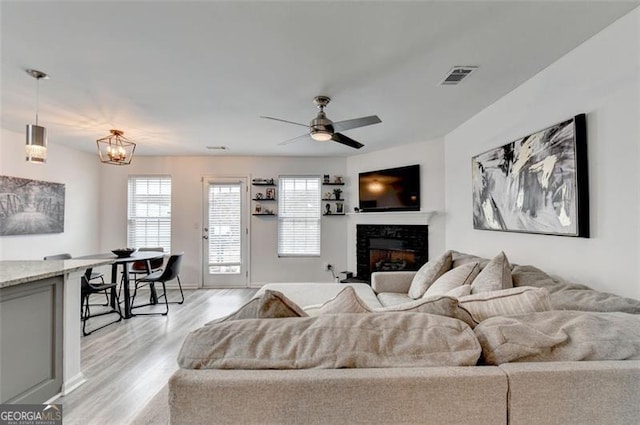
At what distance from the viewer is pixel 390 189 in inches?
191

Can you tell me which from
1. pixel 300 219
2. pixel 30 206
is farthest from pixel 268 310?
pixel 30 206

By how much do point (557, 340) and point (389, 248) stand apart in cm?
386

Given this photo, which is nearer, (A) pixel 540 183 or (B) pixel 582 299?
(B) pixel 582 299

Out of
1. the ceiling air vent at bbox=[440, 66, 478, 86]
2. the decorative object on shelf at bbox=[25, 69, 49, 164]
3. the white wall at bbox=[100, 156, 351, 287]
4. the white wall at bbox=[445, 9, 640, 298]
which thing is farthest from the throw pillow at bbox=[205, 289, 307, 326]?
the white wall at bbox=[100, 156, 351, 287]

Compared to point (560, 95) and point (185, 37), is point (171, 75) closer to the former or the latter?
point (185, 37)

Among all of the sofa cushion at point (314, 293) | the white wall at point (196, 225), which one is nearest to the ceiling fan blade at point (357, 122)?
the sofa cushion at point (314, 293)

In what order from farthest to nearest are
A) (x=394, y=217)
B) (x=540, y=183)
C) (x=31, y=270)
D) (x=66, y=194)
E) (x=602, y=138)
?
(x=394, y=217)
(x=66, y=194)
(x=540, y=183)
(x=31, y=270)
(x=602, y=138)

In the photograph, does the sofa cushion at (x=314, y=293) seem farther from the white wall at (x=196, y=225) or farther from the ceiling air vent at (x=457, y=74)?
the white wall at (x=196, y=225)

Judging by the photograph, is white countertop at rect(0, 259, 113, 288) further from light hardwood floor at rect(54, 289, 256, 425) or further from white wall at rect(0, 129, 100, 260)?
white wall at rect(0, 129, 100, 260)

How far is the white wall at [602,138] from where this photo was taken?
1684 millimetres

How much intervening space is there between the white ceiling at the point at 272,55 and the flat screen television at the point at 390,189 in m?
1.18

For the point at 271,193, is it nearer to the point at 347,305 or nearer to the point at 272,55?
the point at 272,55

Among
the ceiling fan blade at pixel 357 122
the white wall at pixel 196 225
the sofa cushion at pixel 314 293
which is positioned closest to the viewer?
the ceiling fan blade at pixel 357 122

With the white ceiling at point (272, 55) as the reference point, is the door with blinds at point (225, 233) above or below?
below
